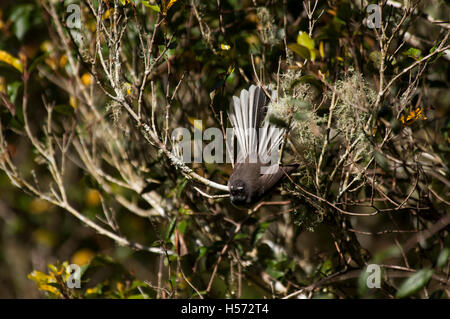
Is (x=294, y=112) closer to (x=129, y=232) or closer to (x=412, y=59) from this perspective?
(x=412, y=59)

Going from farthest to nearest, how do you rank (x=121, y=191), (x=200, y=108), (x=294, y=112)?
(x=121, y=191)
(x=200, y=108)
(x=294, y=112)

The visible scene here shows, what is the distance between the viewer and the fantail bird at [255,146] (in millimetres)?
1387

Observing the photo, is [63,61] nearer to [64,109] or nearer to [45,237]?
[64,109]

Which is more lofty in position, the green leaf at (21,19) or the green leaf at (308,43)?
the green leaf at (21,19)

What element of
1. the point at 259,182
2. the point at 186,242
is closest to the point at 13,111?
the point at 186,242

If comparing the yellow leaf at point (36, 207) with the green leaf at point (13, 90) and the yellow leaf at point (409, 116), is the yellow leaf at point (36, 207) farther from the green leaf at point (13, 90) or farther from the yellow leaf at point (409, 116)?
the yellow leaf at point (409, 116)

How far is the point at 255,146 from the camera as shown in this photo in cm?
145

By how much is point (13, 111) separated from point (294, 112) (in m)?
1.31

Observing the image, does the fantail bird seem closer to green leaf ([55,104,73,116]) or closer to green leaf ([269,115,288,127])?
green leaf ([269,115,288,127])

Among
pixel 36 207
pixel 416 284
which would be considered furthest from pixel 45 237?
pixel 416 284

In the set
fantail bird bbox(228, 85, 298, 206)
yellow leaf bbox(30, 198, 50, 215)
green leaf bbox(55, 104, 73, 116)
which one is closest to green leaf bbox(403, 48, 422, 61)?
fantail bird bbox(228, 85, 298, 206)

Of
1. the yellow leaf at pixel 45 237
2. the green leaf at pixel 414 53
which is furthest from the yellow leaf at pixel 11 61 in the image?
the yellow leaf at pixel 45 237

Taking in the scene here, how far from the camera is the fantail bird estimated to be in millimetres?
1387

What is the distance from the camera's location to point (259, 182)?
138cm
